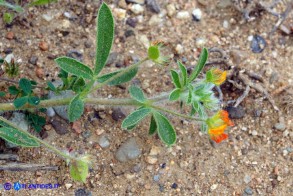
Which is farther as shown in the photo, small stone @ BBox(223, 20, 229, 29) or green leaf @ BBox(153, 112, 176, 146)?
small stone @ BBox(223, 20, 229, 29)

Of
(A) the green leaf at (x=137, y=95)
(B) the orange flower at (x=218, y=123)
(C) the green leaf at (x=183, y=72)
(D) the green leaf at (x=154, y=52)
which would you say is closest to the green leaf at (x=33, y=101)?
(A) the green leaf at (x=137, y=95)

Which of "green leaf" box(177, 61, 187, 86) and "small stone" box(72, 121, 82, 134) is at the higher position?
"green leaf" box(177, 61, 187, 86)

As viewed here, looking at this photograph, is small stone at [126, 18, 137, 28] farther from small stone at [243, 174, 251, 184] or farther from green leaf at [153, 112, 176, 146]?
small stone at [243, 174, 251, 184]

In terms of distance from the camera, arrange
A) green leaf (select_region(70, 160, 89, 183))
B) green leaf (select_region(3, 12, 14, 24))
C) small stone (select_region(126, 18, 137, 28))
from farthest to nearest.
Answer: small stone (select_region(126, 18, 137, 28)) < green leaf (select_region(3, 12, 14, 24)) < green leaf (select_region(70, 160, 89, 183))

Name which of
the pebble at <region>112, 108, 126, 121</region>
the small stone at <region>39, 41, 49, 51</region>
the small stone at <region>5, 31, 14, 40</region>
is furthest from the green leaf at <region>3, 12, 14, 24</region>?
the pebble at <region>112, 108, 126, 121</region>

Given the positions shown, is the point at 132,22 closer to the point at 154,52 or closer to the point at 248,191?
the point at 154,52

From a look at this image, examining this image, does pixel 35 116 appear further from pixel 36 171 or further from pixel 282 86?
pixel 282 86

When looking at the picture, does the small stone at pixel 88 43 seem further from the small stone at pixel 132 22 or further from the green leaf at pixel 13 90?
the green leaf at pixel 13 90

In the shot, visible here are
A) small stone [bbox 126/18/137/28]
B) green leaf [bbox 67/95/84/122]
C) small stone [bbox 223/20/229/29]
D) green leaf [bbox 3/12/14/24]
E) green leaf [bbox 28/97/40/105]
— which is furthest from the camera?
small stone [bbox 223/20/229/29]
